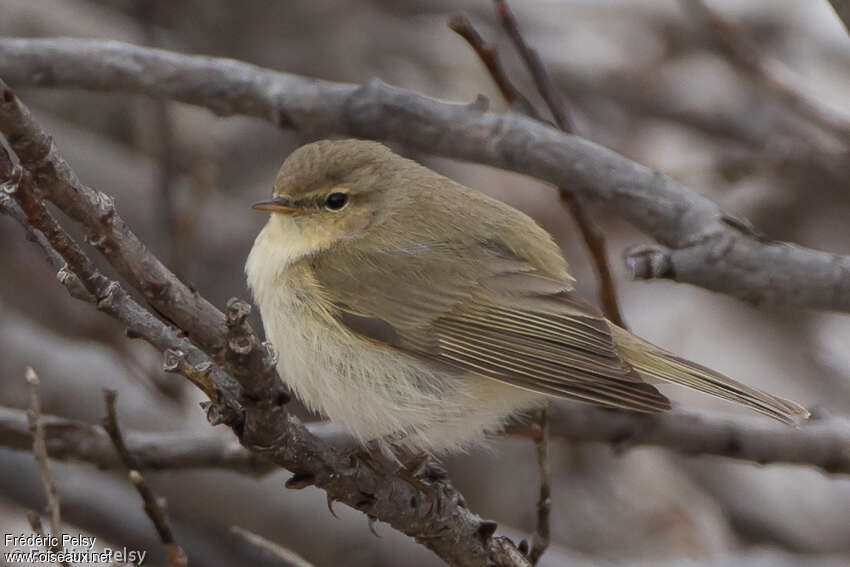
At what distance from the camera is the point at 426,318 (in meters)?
3.31

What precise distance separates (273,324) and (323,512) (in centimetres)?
116

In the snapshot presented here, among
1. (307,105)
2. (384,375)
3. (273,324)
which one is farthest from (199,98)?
(384,375)

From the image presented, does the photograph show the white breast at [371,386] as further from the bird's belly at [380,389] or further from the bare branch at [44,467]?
the bare branch at [44,467]

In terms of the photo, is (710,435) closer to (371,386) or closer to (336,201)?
(371,386)

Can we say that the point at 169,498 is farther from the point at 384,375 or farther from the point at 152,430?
the point at 384,375

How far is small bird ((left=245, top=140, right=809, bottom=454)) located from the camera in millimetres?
3125

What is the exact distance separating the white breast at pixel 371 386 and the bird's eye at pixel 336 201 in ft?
1.27

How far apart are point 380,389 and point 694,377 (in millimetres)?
959

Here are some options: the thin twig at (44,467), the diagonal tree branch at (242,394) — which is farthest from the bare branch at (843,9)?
the thin twig at (44,467)

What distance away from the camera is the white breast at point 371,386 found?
123 inches

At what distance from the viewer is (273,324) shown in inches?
133

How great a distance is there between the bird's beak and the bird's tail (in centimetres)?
116

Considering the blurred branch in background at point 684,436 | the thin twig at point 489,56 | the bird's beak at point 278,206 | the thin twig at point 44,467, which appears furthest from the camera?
the bird's beak at point 278,206

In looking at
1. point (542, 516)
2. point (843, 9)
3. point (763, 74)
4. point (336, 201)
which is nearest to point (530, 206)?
point (763, 74)
